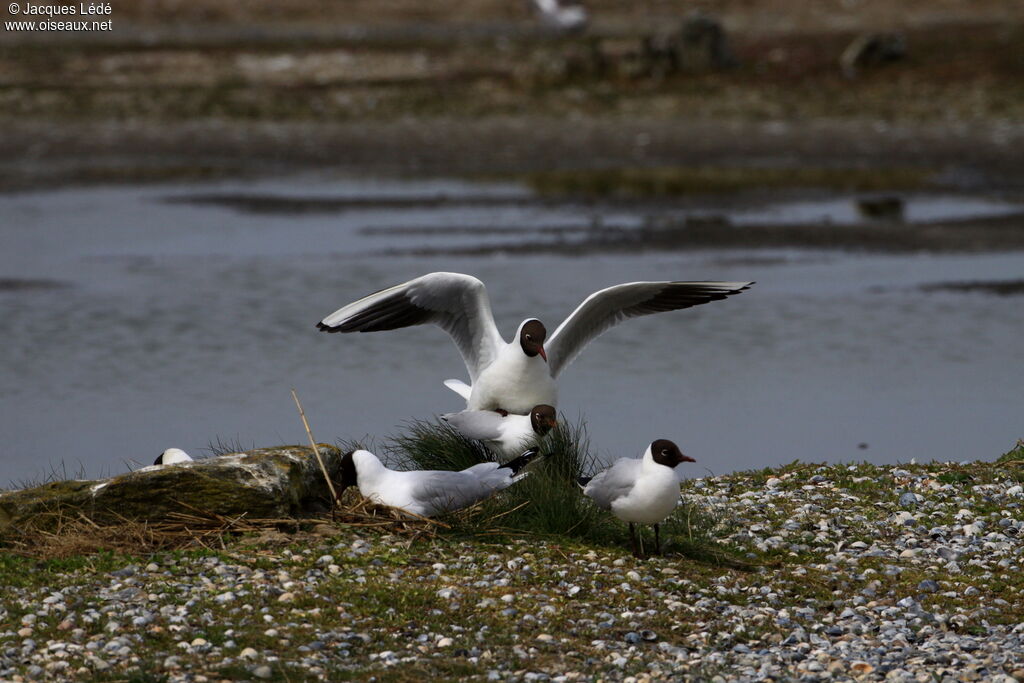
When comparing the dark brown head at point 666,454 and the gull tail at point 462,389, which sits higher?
the dark brown head at point 666,454

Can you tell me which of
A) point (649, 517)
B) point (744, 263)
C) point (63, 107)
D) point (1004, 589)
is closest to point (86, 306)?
point (744, 263)

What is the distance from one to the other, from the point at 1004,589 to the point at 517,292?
9.64 m

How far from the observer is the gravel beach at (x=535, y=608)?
6.19 m

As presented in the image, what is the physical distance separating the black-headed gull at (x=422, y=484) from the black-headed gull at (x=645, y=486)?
68 cm

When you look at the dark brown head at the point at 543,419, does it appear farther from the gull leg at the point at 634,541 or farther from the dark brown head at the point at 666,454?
the dark brown head at the point at 666,454

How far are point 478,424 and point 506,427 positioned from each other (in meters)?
0.17

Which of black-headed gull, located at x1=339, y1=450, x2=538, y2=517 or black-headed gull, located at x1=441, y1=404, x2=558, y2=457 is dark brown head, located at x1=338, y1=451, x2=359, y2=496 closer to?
black-headed gull, located at x1=339, y1=450, x2=538, y2=517

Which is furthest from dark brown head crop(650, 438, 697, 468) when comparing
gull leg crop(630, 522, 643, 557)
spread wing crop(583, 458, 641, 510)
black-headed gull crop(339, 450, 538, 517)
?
black-headed gull crop(339, 450, 538, 517)

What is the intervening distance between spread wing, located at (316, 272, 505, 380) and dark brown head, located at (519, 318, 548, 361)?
457 millimetres

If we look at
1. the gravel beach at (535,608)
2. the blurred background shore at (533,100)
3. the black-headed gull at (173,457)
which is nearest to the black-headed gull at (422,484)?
the gravel beach at (535,608)

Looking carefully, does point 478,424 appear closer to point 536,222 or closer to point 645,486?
point 645,486

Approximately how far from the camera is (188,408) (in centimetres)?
1227

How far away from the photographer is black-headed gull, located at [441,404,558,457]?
8.45 m

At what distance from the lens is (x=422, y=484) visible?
7680 millimetres
